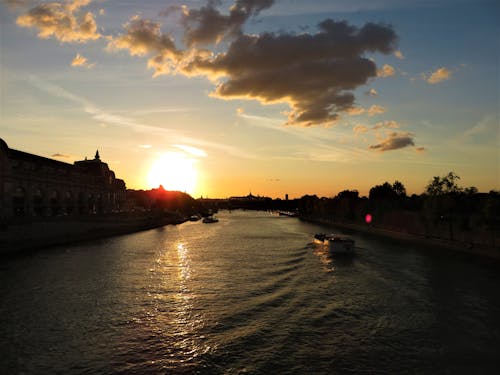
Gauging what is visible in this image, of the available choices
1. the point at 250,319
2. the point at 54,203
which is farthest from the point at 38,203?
the point at 250,319

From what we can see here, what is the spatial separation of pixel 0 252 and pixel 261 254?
35.7 meters

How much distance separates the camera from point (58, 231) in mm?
71938

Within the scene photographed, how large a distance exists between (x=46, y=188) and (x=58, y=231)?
28.0 m

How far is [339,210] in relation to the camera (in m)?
152

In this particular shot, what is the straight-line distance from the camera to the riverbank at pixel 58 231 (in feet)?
184

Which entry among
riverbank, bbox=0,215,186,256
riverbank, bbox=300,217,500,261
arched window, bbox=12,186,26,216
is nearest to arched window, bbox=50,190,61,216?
arched window, bbox=12,186,26,216

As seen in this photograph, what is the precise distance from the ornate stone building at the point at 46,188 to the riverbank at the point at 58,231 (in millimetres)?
2761

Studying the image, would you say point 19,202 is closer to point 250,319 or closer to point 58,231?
point 58,231

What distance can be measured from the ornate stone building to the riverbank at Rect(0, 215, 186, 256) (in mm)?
2761

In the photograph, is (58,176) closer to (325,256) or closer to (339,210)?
(325,256)

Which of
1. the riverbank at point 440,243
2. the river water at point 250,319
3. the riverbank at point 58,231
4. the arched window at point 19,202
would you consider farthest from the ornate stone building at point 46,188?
the riverbank at point 440,243

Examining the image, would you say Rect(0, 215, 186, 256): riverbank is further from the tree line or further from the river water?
the tree line

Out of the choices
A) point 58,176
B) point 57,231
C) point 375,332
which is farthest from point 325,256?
point 58,176

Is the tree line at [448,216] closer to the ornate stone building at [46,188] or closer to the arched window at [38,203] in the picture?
the ornate stone building at [46,188]
